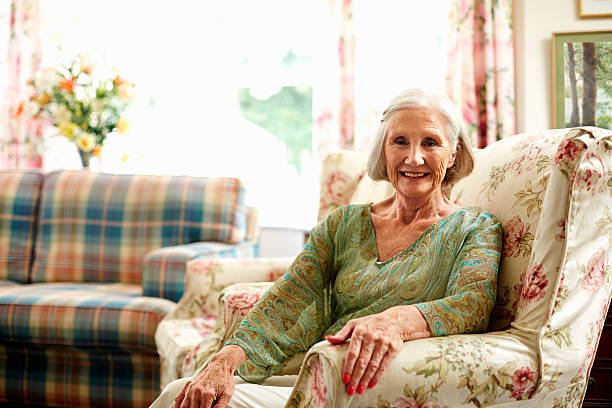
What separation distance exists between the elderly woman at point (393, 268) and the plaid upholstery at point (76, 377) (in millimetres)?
1175

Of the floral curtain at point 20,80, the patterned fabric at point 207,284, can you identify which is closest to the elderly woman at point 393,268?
the patterned fabric at point 207,284

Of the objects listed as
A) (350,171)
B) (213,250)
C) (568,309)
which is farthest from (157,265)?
(568,309)

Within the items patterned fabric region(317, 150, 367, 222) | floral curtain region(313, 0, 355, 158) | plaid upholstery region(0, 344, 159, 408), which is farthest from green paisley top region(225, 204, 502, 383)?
floral curtain region(313, 0, 355, 158)

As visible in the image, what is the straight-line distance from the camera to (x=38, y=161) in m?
4.16

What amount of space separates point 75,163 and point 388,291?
11.0 feet

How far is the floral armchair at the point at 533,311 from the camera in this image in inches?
42.8

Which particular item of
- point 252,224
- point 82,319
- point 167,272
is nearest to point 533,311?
point 167,272

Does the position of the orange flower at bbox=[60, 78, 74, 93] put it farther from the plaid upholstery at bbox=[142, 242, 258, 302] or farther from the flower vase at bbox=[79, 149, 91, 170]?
the plaid upholstery at bbox=[142, 242, 258, 302]

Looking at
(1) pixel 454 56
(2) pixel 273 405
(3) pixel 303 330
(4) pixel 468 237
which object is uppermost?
(1) pixel 454 56

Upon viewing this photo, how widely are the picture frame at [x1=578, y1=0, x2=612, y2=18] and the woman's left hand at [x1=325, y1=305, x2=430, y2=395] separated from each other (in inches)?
84.1

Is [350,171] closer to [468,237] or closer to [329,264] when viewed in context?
[329,264]

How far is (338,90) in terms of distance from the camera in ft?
11.7

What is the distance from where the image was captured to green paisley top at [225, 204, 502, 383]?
1.27m

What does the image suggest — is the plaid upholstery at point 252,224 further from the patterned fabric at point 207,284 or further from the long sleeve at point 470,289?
the long sleeve at point 470,289
